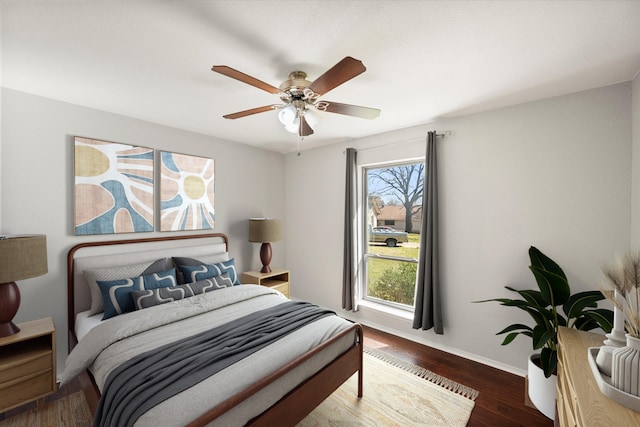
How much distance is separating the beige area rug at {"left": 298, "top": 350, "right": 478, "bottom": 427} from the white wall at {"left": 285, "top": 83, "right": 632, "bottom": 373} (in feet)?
2.20

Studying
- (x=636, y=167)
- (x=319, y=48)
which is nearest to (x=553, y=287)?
(x=636, y=167)

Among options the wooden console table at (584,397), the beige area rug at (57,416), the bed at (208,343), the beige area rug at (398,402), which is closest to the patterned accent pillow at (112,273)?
the bed at (208,343)

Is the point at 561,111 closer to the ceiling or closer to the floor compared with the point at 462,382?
closer to the ceiling

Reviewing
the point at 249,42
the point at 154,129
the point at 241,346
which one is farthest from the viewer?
the point at 154,129

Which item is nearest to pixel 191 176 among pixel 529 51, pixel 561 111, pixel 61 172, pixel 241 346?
pixel 61 172

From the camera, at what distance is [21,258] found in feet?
6.36

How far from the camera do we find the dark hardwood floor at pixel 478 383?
201cm

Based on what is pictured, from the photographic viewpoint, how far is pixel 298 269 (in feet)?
14.5

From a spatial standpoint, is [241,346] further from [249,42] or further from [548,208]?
[548,208]

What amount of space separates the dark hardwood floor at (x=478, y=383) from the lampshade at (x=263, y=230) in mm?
1831

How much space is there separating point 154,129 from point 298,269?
9.17ft

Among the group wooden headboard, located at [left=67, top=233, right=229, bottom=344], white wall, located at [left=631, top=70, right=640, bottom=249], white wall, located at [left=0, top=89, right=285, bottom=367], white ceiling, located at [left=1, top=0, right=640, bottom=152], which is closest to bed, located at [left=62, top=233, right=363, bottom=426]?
wooden headboard, located at [left=67, top=233, right=229, bottom=344]

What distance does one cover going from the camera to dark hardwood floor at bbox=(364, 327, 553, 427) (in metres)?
2.01

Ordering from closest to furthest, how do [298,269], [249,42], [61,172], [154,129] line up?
[249,42] < [61,172] < [154,129] < [298,269]
